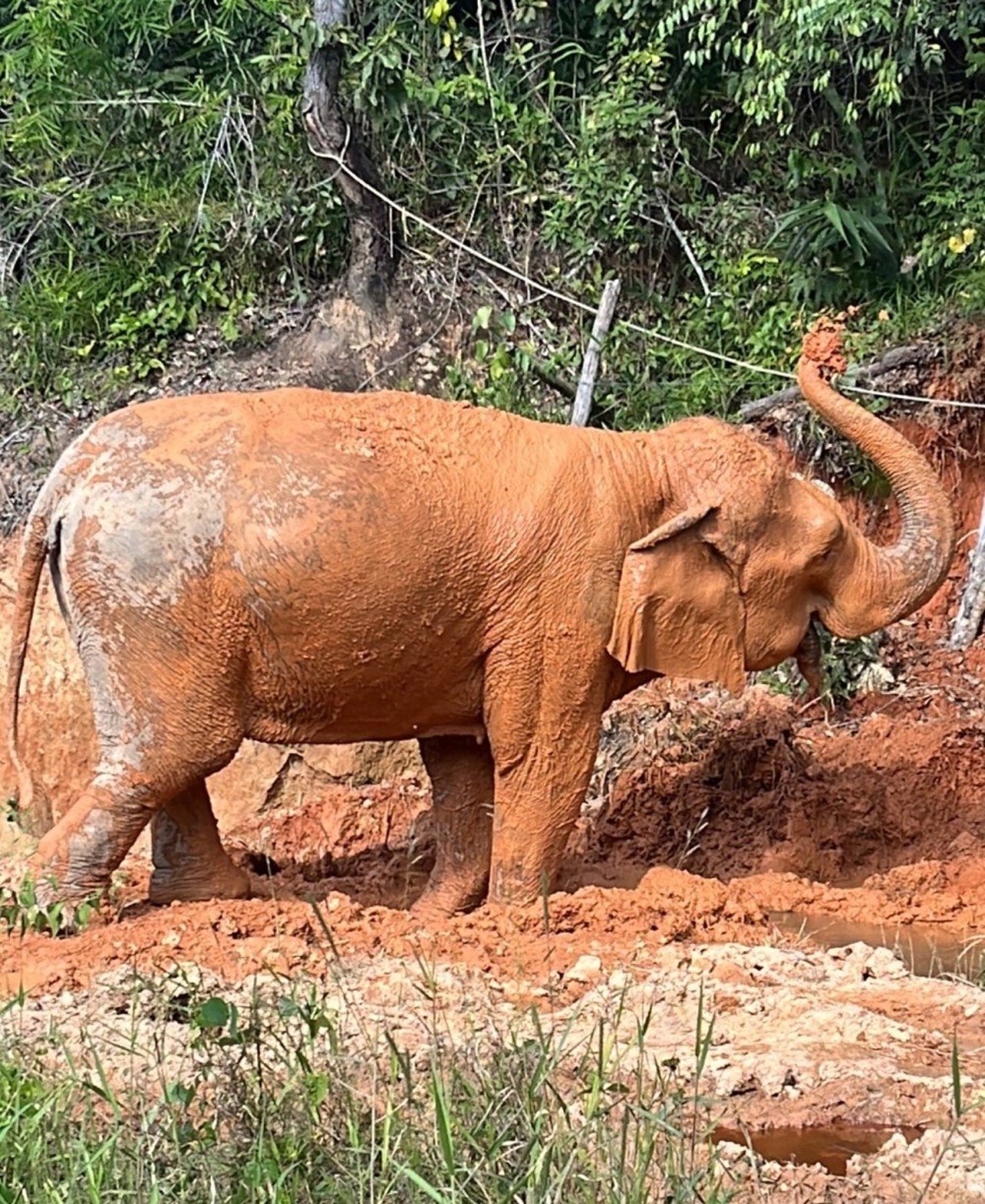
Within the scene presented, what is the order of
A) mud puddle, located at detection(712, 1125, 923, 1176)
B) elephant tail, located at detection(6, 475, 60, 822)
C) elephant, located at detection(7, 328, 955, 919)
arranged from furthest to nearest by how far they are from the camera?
elephant tail, located at detection(6, 475, 60, 822), elephant, located at detection(7, 328, 955, 919), mud puddle, located at detection(712, 1125, 923, 1176)

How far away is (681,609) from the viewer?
6.55 m

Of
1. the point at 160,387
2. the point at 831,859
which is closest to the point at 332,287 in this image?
the point at 160,387

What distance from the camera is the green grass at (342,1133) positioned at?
10.7ft

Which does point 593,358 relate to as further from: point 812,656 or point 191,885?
point 191,885

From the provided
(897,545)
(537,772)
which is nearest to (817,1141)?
(537,772)

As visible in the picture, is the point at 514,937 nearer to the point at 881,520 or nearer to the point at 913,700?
the point at 913,700

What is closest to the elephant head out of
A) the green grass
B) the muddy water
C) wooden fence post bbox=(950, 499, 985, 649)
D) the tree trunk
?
the muddy water

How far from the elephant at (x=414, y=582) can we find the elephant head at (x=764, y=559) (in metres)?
0.01

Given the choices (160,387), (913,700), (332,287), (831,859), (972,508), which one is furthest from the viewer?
(332,287)

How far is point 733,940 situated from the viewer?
6.16 m

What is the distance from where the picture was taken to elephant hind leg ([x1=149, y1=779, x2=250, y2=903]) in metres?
6.84

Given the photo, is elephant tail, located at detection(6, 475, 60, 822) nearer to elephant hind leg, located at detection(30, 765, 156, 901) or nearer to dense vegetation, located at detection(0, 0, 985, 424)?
elephant hind leg, located at detection(30, 765, 156, 901)

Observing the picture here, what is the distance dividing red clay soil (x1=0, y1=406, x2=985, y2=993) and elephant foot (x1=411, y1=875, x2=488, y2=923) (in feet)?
1.08

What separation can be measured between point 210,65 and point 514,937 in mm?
9631
